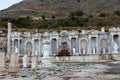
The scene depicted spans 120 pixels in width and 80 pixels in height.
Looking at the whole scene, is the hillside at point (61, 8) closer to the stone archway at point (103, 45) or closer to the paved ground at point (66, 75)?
the stone archway at point (103, 45)

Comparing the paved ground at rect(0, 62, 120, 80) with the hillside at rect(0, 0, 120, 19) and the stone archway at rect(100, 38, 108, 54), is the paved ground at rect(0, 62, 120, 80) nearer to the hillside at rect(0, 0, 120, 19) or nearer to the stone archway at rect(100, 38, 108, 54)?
the stone archway at rect(100, 38, 108, 54)

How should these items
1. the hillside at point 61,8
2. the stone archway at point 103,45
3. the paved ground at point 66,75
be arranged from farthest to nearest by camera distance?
the hillside at point 61,8 → the stone archway at point 103,45 → the paved ground at point 66,75

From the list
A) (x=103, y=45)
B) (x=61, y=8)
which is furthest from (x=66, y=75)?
(x=61, y=8)

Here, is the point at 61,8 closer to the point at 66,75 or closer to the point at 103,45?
the point at 103,45

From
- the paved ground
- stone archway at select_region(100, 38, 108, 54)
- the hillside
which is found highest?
the hillside

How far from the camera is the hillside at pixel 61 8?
455 feet

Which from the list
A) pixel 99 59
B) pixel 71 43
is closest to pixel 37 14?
pixel 71 43

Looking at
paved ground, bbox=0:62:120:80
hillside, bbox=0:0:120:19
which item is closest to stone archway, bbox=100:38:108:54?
paved ground, bbox=0:62:120:80

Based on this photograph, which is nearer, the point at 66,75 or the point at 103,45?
the point at 66,75

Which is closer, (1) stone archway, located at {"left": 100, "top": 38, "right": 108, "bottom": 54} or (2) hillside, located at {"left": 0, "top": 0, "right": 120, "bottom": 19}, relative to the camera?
(1) stone archway, located at {"left": 100, "top": 38, "right": 108, "bottom": 54}

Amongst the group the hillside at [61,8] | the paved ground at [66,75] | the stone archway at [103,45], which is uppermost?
the hillside at [61,8]

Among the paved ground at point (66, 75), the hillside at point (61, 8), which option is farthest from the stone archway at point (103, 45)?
the hillside at point (61, 8)

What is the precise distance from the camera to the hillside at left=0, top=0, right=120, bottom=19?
139 m

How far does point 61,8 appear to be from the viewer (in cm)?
15175
